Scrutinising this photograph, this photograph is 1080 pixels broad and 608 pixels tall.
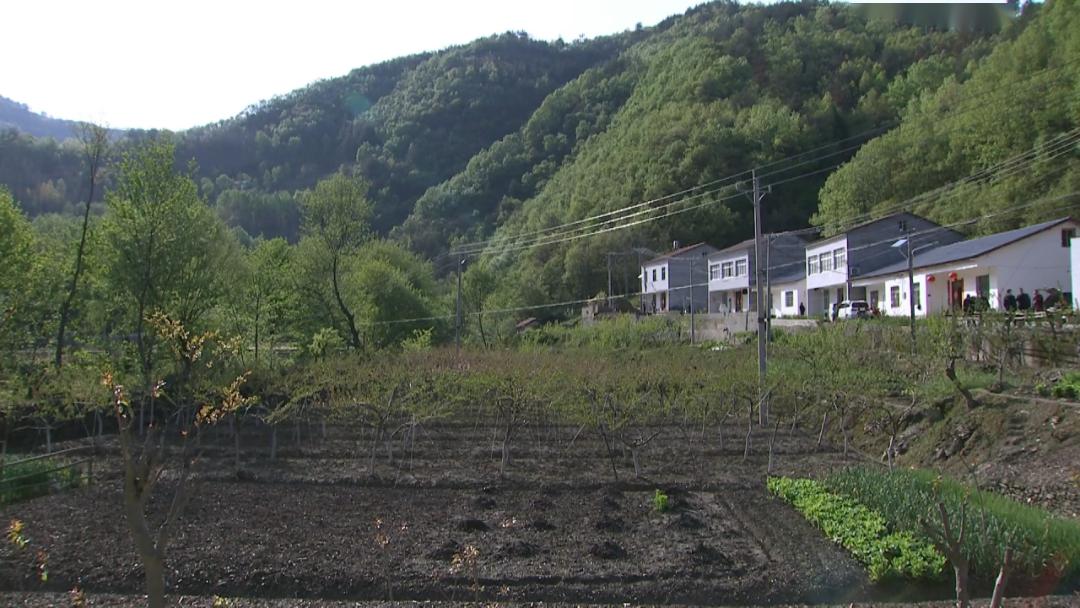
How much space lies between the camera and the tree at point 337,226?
35375 mm

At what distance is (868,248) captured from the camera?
45.7 m

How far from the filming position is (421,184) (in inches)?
3642

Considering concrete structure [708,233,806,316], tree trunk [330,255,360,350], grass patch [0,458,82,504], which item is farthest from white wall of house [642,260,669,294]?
grass patch [0,458,82,504]

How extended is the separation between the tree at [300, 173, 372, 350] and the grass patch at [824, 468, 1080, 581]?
2733cm

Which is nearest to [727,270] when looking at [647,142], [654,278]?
[654,278]

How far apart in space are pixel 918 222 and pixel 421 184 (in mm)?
60487

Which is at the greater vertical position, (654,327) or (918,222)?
(918,222)

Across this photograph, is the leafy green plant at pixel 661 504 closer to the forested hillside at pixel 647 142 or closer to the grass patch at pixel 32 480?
the grass patch at pixel 32 480

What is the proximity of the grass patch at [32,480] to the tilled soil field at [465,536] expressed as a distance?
1.88 ft

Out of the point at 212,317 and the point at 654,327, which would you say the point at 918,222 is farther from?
the point at 212,317

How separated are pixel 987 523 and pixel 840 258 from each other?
128ft

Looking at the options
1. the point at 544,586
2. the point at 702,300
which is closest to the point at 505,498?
the point at 544,586

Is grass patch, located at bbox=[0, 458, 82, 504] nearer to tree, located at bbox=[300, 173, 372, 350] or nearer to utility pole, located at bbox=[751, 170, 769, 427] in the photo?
utility pole, located at bbox=[751, 170, 769, 427]

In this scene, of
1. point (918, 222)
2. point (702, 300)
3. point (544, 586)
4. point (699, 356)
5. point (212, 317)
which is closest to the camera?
point (544, 586)
